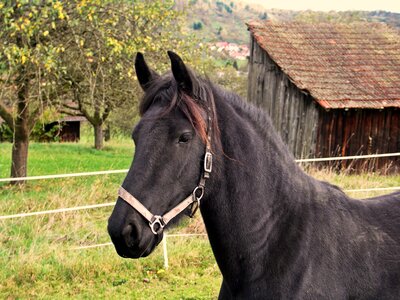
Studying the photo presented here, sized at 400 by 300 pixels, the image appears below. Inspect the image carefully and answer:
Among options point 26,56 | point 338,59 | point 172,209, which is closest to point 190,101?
point 172,209

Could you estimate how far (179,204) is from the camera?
243 centimetres

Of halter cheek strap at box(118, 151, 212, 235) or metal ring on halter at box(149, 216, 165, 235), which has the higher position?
halter cheek strap at box(118, 151, 212, 235)

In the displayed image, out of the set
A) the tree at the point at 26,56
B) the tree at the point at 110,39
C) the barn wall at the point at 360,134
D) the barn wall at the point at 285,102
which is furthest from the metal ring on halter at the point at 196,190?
the barn wall at the point at 360,134

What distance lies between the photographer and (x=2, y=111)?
1179cm

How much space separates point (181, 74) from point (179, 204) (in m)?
0.69

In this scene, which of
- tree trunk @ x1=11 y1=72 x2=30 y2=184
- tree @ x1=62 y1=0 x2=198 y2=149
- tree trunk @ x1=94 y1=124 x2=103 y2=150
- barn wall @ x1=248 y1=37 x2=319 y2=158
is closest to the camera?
tree @ x1=62 y1=0 x2=198 y2=149

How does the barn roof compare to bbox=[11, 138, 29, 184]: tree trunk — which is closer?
bbox=[11, 138, 29, 184]: tree trunk

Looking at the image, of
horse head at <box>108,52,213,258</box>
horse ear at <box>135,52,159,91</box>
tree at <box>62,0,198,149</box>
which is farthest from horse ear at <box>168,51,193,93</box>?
tree at <box>62,0,198,149</box>

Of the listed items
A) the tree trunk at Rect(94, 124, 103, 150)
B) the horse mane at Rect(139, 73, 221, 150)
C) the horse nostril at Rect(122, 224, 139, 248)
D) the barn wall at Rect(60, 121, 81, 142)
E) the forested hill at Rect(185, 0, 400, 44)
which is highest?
the forested hill at Rect(185, 0, 400, 44)

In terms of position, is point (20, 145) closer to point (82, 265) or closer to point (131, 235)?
point (82, 265)

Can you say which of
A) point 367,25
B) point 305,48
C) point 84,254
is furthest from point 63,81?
point 367,25

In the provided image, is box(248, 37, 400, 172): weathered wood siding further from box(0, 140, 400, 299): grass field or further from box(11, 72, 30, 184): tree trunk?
box(0, 140, 400, 299): grass field

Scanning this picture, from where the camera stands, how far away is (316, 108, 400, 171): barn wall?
16.5 m

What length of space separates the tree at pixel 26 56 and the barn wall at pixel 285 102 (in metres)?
9.03
